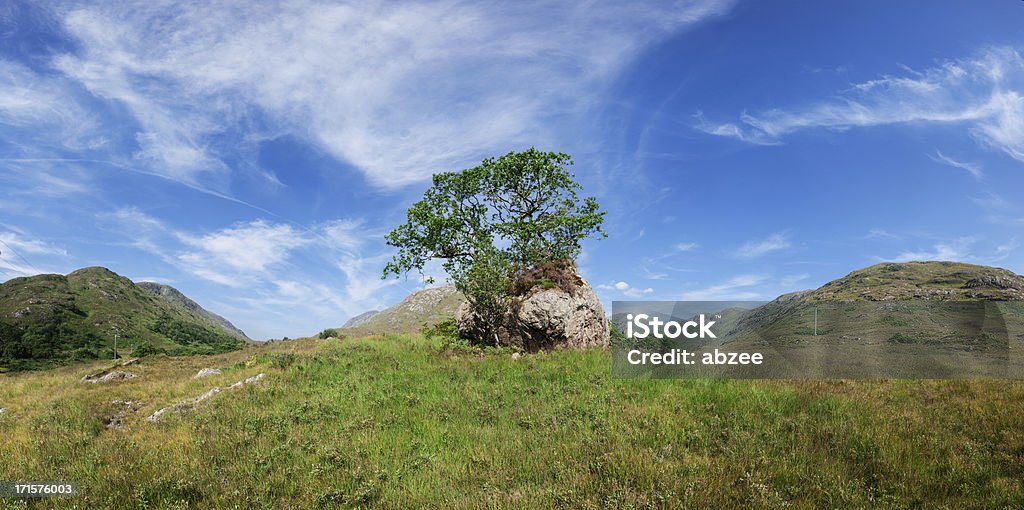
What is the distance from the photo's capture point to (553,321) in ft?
66.1

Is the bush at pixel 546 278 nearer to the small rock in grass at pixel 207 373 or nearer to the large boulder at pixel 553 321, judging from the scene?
the large boulder at pixel 553 321

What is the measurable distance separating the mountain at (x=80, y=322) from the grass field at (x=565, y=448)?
64629 millimetres

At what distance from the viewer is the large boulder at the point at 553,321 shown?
66.3 ft

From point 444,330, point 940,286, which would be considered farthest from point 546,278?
point 940,286

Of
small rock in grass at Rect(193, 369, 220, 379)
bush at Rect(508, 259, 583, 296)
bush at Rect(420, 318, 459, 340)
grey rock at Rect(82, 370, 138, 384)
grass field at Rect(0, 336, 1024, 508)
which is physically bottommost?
grey rock at Rect(82, 370, 138, 384)

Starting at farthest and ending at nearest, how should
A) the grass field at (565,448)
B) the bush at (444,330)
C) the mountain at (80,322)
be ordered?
the mountain at (80,322) < the bush at (444,330) < the grass field at (565,448)

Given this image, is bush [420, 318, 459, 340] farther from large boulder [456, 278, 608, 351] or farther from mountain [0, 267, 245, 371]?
mountain [0, 267, 245, 371]

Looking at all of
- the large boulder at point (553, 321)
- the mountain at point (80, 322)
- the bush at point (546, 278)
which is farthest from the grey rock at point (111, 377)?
the mountain at point (80, 322)

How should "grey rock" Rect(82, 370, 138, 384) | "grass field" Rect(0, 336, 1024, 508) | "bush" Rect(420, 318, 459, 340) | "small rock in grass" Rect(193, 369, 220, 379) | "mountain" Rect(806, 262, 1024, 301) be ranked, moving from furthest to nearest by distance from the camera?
"mountain" Rect(806, 262, 1024, 301)
"grey rock" Rect(82, 370, 138, 384)
"bush" Rect(420, 318, 459, 340)
"small rock in grass" Rect(193, 369, 220, 379)
"grass field" Rect(0, 336, 1024, 508)

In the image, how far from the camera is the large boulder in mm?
20219

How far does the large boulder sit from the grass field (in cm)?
625

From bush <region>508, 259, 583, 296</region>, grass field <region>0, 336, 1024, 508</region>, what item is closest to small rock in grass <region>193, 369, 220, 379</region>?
grass field <region>0, 336, 1024, 508</region>

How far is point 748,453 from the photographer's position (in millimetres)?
7137

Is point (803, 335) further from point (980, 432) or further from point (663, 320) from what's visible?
point (980, 432)
